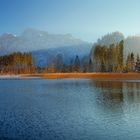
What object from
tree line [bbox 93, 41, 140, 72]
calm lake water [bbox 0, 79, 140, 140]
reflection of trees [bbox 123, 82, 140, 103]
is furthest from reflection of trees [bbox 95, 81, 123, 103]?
tree line [bbox 93, 41, 140, 72]

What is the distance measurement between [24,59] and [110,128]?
149m

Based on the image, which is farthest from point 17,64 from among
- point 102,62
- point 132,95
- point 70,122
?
point 70,122

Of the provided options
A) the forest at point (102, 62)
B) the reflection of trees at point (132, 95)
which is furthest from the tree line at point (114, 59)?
the reflection of trees at point (132, 95)

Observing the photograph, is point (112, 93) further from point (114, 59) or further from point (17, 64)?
point (17, 64)

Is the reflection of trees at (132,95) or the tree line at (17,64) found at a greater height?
the tree line at (17,64)

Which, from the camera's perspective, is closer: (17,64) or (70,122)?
(70,122)

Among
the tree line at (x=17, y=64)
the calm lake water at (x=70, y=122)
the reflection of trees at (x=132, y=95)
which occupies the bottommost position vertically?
the calm lake water at (x=70, y=122)

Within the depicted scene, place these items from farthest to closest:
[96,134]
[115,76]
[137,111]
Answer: [115,76], [137,111], [96,134]

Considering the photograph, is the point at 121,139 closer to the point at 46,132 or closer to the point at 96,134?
the point at 96,134

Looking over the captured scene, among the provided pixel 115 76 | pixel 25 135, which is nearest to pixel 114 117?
pixel 25 135

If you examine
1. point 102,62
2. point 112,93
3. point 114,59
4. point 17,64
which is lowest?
point 112,93

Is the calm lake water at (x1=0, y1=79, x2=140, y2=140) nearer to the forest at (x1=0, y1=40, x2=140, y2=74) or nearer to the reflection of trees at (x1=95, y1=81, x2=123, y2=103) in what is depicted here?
the reflection of trees at (x1=95, y1=81, x2=123, y2=103)

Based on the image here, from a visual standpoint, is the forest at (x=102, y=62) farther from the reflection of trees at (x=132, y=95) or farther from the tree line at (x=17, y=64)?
the reflection of trees at (x=132, y=95)

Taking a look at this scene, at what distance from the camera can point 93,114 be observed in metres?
26.9
